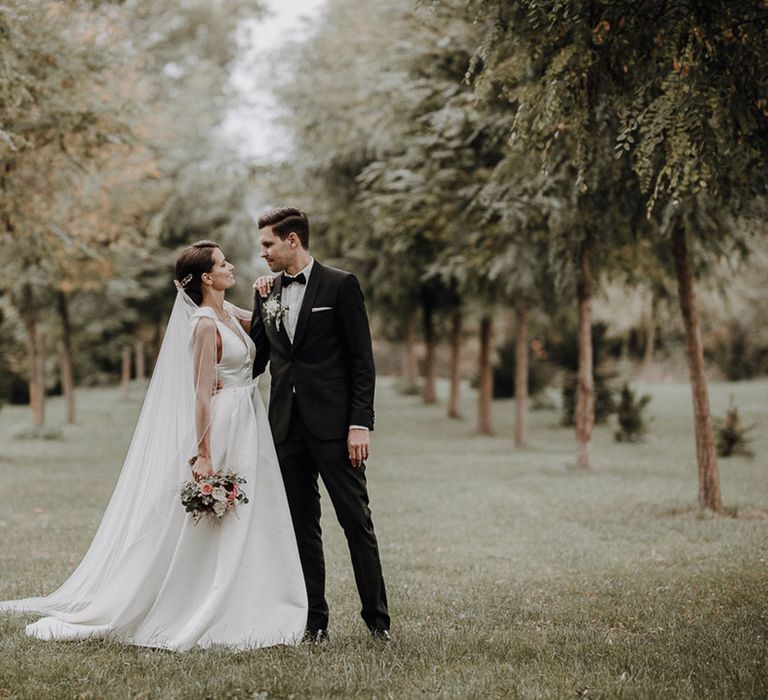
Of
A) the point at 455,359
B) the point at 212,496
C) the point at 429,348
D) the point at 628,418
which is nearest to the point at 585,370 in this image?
the point at 628,418

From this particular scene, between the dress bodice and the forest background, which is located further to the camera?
the forest background

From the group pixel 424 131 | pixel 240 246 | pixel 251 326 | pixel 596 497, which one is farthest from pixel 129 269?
pixel 251 326

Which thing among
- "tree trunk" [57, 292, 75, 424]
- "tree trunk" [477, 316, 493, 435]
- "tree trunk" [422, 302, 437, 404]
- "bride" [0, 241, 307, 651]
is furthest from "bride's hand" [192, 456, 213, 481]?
"tree trunk" [57, 292, 75, 424]

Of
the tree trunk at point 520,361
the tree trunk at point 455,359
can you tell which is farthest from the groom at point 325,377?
the tree trunk at point 455,359

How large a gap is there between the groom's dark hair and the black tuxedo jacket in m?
→ 0.25

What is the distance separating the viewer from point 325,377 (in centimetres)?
528

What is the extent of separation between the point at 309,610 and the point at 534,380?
89.6 feet

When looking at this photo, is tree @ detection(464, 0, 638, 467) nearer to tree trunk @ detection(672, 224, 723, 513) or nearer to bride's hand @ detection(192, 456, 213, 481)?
tree trunk @ detection(672, 224, 723, 513)

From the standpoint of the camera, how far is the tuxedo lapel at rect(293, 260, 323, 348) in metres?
5.26

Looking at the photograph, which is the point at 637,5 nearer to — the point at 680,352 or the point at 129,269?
the point at 129,269

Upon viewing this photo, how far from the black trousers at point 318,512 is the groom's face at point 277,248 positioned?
83cm

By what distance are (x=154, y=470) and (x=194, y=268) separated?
1287 mm

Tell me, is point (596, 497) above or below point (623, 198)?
below

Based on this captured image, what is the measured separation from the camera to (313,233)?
880 inches
